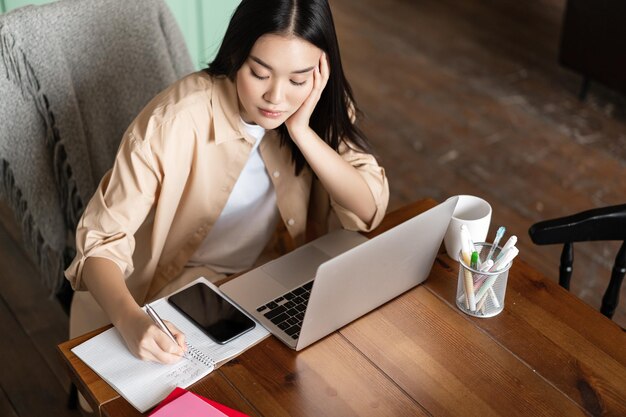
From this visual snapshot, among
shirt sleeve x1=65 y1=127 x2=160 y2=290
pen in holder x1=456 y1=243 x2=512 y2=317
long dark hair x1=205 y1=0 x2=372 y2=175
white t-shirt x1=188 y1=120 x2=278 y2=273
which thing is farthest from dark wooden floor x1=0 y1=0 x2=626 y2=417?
pen in holder x1=456 y1=243 x2=512 y2=317

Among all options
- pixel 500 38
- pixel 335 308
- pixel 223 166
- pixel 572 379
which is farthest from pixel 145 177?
pixel 500 38

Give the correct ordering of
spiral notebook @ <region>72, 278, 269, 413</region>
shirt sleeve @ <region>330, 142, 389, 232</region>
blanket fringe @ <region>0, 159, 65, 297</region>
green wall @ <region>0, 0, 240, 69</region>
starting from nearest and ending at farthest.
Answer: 1. spiral notebook @ <region>72, 278, 269, 413</region>
2. shirt sleeve @ <region>330, 142, 389, 232</region>
3. blanket fringe @ <region>0, 159, 65, 297</region>
4. green wall @ <region>0, 0, 240, 69</region>

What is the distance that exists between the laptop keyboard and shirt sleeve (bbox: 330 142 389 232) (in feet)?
0.67

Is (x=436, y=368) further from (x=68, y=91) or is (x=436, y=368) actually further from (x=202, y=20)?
(x=202, y=20)

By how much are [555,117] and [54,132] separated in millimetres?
2184

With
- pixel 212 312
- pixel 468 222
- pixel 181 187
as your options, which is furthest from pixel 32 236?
pixel 468 222

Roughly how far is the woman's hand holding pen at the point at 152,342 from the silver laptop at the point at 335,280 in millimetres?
149

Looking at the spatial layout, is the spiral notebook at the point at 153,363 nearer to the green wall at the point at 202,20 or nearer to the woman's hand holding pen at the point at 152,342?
the woman's hand holding pen at the point at 152,342

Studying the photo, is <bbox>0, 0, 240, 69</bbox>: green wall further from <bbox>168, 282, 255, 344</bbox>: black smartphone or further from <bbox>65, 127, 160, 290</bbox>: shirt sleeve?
<bbox>168, 282, 255, 344</bbox>: black smartphone

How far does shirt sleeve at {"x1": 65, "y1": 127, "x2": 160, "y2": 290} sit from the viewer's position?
4.61 feet

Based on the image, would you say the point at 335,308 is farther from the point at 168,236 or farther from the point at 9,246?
the point at 9,246

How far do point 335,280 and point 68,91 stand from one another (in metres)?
0.82

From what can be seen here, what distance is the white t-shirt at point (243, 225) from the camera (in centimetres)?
166

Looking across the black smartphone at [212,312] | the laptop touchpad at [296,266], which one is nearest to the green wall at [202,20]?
the laptop touchpad at [296,266]
